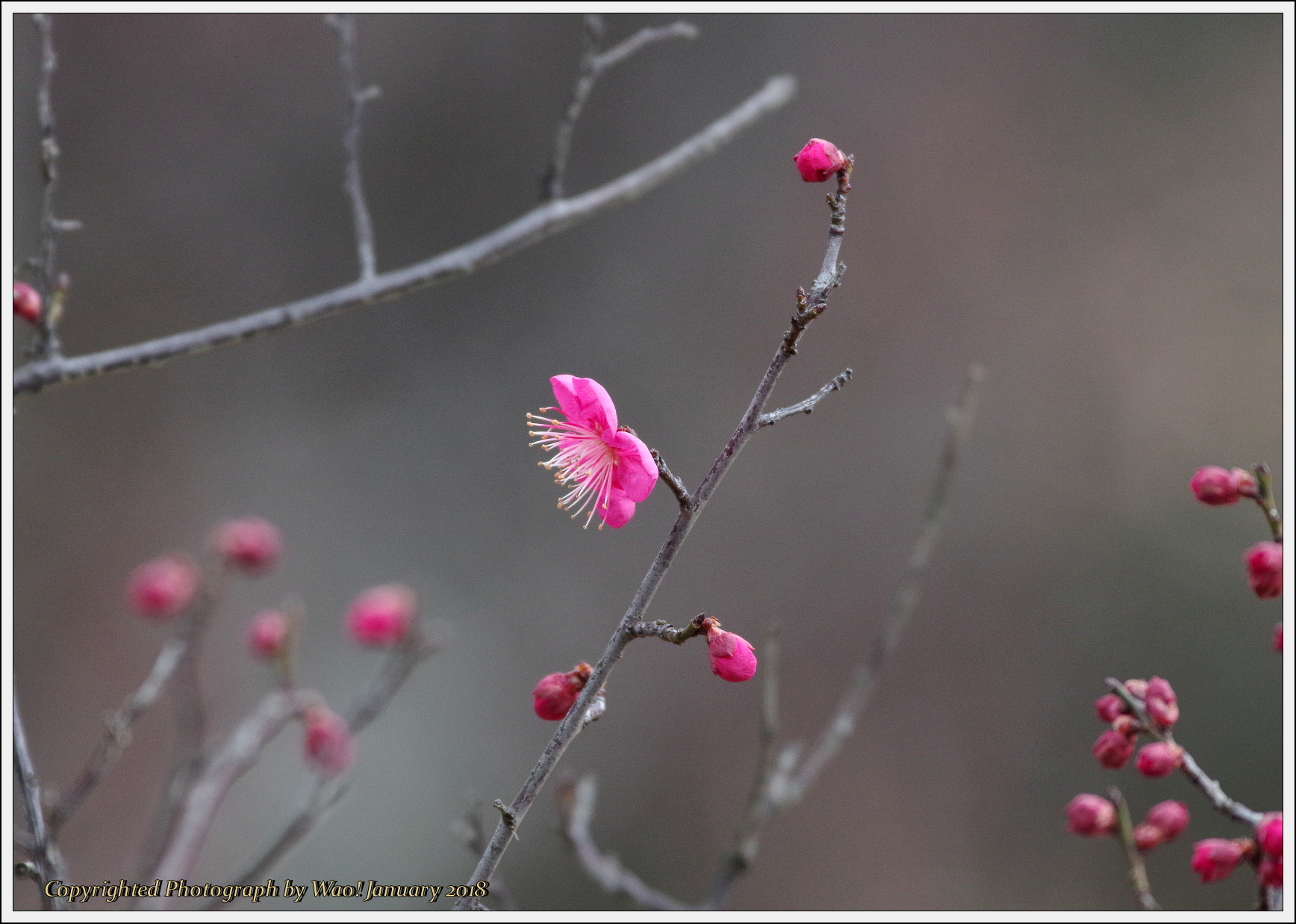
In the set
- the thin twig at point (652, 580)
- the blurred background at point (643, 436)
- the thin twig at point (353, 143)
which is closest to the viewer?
the thin twig at point (652, 580)

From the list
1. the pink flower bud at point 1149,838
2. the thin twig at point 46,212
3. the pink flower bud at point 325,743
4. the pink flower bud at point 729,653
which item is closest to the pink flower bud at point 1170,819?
the pink flower bud at point 1149,838

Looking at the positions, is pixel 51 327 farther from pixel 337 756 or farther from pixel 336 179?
pixel 336 179

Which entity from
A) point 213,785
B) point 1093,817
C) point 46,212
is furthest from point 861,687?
point 46,212

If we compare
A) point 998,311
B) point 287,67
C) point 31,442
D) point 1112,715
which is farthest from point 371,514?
point 1112,715

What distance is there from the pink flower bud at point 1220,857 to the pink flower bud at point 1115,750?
70mm

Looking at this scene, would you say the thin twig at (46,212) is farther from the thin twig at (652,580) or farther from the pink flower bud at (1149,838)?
the pink flower bud at (1149,838)

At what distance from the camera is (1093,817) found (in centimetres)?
71

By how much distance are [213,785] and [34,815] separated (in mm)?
353

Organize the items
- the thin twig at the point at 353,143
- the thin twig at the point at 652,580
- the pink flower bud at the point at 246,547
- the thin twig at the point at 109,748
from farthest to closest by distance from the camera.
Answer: the pink flower bud at the point at 246,547, the thin twig at the point at 353,143, the thin twig at the point at 109,748, the thin twig at the point at 652,580

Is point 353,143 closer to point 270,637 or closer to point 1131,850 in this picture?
point 270,637

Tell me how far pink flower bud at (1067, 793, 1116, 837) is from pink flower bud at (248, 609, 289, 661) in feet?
2.57

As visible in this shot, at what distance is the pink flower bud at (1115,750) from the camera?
Answer: 646mm

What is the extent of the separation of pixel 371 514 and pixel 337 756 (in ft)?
5.22

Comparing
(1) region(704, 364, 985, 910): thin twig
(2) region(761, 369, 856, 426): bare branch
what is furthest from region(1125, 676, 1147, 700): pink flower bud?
(2) region(761, 369, 856, 426): bare branch
